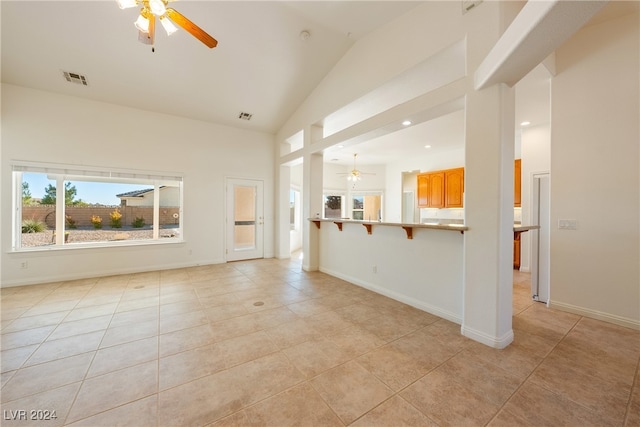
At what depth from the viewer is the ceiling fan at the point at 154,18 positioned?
205 cm

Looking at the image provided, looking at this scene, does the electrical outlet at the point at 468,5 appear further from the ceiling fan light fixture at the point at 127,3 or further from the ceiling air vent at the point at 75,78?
the ceiling air vent at the point at 75,78

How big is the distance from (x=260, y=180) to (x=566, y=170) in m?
5.74

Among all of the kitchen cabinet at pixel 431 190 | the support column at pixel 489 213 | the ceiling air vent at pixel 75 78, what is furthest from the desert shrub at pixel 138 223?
the kitchen cabinet at pixel 431 190

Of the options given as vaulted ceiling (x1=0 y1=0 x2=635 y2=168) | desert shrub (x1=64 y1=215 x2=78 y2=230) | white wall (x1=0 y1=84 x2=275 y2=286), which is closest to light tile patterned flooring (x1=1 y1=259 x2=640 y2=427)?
white wall (x1=0 y1=84 x2=275 y2=286)

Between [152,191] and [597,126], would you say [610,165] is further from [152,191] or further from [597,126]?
[152,191]

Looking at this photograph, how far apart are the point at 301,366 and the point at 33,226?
5.49m

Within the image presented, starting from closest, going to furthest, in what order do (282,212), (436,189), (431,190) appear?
1. (282,212)
2. (436,189)
3. (431,190)

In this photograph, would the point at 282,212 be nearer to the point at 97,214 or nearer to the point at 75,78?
the point at 97,214

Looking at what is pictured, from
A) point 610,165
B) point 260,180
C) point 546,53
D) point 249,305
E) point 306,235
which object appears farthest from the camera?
point 260,180

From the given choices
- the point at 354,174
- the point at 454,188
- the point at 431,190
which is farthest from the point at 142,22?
the point at 431,190

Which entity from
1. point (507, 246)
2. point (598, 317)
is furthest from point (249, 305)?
point (598, 317)

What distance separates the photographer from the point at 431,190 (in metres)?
7.11

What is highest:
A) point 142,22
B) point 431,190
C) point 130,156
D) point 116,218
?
point 142,22

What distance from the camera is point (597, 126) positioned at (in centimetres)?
285
